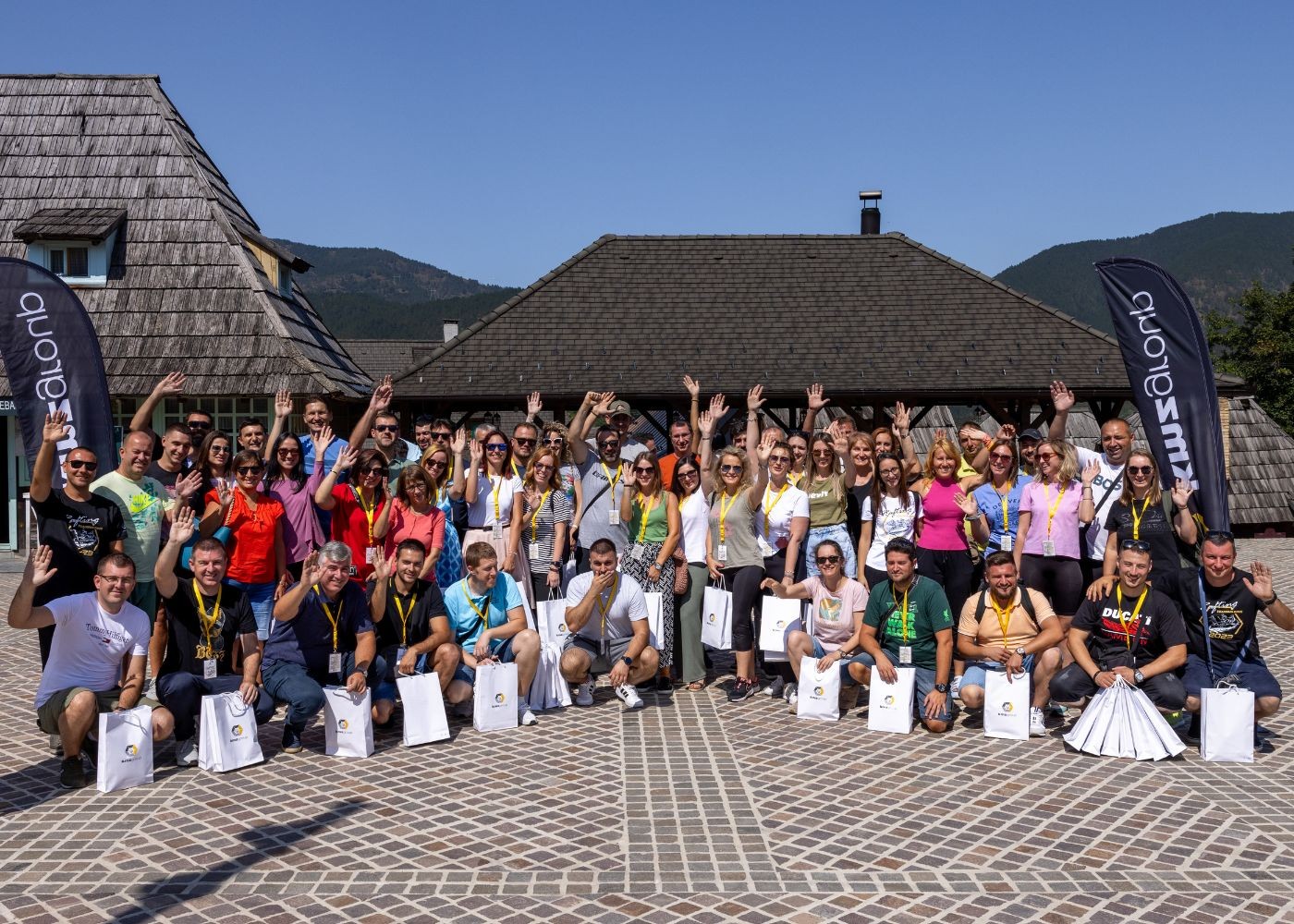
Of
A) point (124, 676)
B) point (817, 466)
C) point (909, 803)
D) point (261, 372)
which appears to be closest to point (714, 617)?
point (817, 466)

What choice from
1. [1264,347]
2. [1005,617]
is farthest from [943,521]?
[1264,347]

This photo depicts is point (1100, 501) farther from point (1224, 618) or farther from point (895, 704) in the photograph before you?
point (895, 704)

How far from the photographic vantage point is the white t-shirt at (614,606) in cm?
834

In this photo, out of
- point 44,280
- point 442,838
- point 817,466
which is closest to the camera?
point 442,838

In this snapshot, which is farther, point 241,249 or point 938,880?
point 241,249

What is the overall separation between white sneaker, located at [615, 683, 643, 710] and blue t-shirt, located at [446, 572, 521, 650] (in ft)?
3.26

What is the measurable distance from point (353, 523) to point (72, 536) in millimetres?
2027

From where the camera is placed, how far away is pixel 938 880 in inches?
191

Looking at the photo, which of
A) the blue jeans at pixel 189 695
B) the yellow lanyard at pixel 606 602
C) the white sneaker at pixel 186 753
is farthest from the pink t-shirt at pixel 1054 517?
the white sneaker at pixel 186 753

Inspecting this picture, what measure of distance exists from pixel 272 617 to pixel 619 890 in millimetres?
3618

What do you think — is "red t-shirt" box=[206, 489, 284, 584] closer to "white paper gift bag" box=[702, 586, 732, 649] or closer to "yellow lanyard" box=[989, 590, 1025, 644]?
"white paper gift bag" box=[702, 586, 732, 649]

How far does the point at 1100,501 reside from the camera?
824 centimetres

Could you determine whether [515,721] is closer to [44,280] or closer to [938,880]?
[938,880]

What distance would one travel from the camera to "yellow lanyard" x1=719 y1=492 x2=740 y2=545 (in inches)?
344
